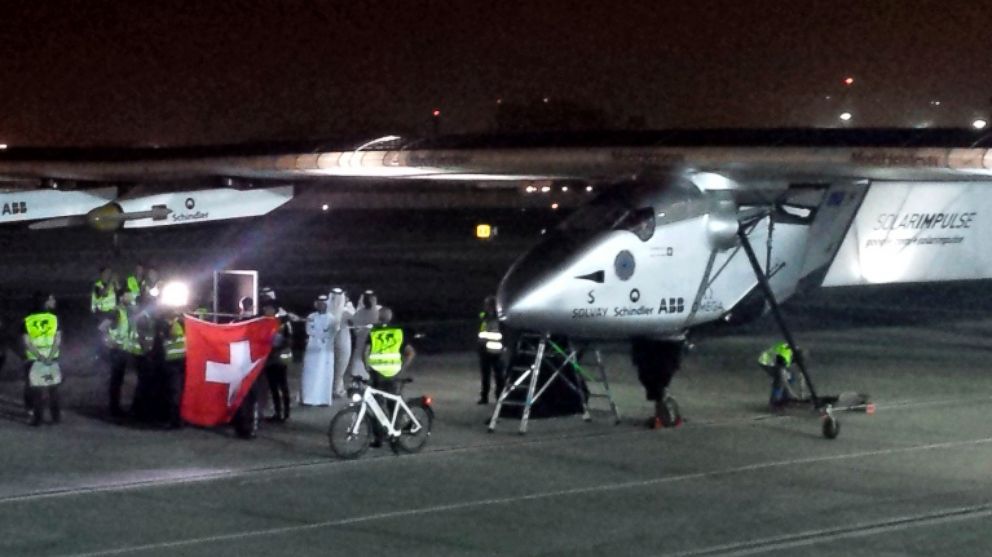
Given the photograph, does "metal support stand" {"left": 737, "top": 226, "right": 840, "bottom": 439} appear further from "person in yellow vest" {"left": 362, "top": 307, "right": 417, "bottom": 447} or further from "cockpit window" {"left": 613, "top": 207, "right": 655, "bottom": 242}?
"person in yellow vest" {"left": 362, "top": 307, "right": 417, "bottom": 447}

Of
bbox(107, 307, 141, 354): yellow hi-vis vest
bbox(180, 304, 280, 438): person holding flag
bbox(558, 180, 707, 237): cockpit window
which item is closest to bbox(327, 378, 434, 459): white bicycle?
bbox(180, 304, 280, 438): person holding flag

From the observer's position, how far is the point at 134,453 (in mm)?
15383

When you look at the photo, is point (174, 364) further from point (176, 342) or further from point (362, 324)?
point (362, 324)

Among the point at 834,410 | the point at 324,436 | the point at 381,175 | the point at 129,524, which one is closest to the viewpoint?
the point at 129,524

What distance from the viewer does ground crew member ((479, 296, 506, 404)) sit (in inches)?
735

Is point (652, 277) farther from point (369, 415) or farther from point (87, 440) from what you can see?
point (87, 440)

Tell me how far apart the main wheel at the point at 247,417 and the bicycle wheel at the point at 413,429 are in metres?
1.99

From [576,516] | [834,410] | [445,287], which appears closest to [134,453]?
[576,516]

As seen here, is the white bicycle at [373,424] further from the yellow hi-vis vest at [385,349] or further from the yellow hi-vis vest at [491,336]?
the yellow hi-vis vest at [491,336]

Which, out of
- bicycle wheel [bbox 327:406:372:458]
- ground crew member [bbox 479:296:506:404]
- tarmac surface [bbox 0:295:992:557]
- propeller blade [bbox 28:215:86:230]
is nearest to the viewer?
tarmac surface [bbox 0:295:992:557]

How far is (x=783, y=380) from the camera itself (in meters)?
18.5

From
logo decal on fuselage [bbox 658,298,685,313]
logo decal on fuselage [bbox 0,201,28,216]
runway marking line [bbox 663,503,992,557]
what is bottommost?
runway marking line [bbox 663,503,992,557]

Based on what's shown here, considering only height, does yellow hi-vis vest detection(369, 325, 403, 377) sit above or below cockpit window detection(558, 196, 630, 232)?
below

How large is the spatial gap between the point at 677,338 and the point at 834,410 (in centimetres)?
217
